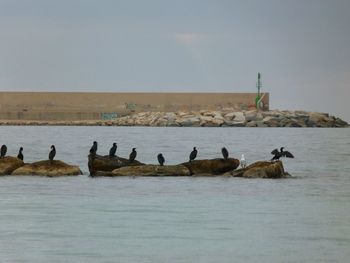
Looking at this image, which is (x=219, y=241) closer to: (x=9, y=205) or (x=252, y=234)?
(x=252, y=234)

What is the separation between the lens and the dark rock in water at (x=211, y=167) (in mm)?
36500

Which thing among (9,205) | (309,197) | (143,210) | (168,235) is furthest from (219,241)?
(309,197)

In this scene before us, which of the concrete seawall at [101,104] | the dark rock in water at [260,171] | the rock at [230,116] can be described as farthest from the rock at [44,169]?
the concrete seawall at [101,104]

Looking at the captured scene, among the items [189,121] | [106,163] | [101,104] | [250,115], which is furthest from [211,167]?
[101,104]

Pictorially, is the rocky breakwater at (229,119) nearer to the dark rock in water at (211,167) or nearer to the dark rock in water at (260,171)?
the dark rock in water at (211,167)

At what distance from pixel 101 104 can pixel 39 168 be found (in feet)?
389

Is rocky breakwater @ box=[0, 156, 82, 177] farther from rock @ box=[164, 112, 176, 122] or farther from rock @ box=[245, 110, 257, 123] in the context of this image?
rock @ box=[164, 112, 176, 122]

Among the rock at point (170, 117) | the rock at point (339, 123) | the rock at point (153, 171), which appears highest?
the rock at point (153, 171)

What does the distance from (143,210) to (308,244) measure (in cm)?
682

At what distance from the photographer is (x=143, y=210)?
28688 millimetres

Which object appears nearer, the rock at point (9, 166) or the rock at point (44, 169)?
the rock at point (44, 169)

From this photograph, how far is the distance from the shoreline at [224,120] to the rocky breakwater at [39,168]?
10459cm

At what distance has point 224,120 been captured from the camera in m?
144

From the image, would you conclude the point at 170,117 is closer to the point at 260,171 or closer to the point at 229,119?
the point at 229,119
